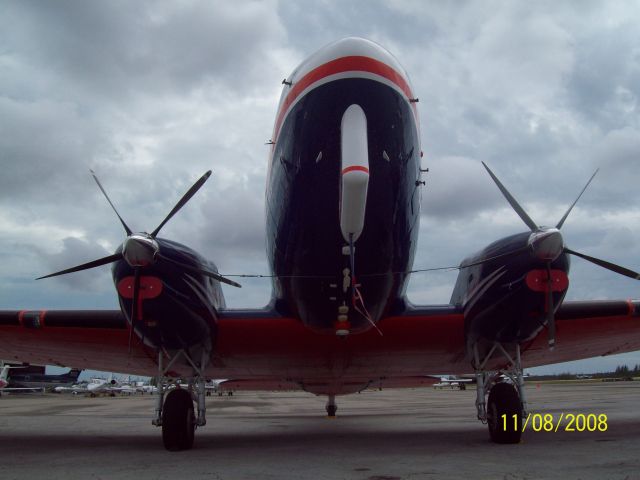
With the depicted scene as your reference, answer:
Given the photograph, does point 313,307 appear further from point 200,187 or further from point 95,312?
point 95,312

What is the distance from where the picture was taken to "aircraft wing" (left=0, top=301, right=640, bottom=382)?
1066 centimetres

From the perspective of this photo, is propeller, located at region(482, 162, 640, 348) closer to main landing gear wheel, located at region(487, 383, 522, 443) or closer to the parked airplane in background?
main landing gear wheel, located at region(487, 383, 522, 443)

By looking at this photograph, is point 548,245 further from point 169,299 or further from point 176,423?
point 176,423

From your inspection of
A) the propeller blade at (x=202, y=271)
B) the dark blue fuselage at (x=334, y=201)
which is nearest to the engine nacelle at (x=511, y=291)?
the dark blue fuselage at (x=334, y=201)

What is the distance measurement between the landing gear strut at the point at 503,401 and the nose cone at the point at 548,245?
2328 mm

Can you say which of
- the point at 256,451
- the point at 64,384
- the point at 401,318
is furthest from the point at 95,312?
the point at 64,384

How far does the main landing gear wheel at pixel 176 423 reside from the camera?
9547 mm

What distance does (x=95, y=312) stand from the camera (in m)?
10.7

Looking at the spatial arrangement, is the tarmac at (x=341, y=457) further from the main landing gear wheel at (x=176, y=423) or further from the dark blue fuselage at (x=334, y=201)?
the dark blue fuselage at (x=334, y=201)

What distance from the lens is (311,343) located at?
11289 mm

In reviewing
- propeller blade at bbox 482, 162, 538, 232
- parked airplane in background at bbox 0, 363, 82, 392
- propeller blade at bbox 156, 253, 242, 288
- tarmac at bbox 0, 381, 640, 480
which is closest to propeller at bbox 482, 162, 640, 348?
propeller blade at bbox 482, 162, 538, 232

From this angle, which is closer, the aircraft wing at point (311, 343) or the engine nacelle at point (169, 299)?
the engine nacelle at point (169, 299)

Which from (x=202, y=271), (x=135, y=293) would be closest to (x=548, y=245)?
(x=202, y=271)

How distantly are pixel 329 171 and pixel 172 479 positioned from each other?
4.34m
